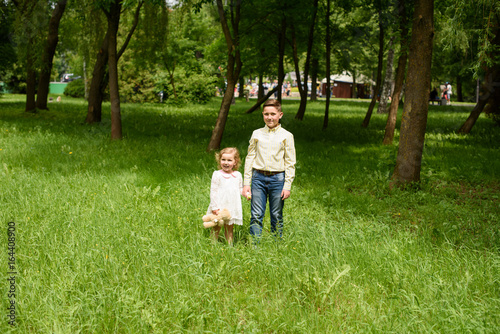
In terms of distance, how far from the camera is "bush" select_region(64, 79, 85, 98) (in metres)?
43.3

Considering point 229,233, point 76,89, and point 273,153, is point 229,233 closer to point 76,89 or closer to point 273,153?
point 273,153

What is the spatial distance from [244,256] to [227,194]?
0.66 meters

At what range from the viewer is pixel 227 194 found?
4.51 m

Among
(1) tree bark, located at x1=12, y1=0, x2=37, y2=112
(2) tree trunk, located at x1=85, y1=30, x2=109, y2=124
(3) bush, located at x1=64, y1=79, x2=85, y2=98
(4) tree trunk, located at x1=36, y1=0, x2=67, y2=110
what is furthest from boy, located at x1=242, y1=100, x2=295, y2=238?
(3) bush, located at x1=64, y1=79, x2=85, y2=98

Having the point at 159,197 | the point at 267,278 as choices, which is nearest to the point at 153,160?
the point at 159,197

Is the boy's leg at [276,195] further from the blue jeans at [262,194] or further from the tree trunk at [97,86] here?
the tree trunk at [97,86]

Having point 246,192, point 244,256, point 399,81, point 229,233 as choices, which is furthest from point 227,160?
point 399,81

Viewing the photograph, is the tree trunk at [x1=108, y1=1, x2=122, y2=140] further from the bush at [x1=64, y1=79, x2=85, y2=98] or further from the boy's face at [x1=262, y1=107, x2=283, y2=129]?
the bush at [x1=64, y1=79, x2=85, y2=98]

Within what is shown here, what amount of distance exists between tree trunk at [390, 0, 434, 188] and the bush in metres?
40.7

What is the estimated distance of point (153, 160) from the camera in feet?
30.4

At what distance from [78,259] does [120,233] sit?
82 centimetres

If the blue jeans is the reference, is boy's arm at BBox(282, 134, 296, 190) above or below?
above

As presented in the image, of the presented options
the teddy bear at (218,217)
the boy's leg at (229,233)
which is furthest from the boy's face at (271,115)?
the boy's leg at (229,233)

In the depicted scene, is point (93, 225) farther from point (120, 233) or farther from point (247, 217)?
point (247, 217)
